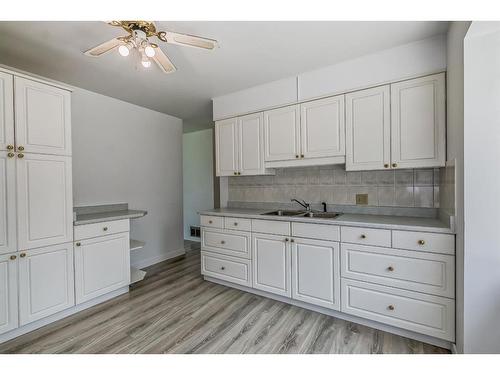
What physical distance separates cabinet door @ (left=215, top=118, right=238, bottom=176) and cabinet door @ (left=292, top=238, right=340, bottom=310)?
1264 mm

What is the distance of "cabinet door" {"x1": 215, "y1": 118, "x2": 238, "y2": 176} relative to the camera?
2.97m

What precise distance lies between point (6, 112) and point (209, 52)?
1.62m

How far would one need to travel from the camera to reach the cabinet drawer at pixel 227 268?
261 centimetres

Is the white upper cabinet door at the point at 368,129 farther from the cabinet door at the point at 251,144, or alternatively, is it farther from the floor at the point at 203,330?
the floor at the point at 203,330

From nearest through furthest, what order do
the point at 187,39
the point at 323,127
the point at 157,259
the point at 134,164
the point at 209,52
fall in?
the point at 187,39 → the point at 209,52 → the point at 323,127 → the point at 134,164 → the point at 157,259

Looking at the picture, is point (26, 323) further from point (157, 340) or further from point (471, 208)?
point (471, 208)

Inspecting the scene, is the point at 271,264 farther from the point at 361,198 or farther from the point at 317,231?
the point at 361,198

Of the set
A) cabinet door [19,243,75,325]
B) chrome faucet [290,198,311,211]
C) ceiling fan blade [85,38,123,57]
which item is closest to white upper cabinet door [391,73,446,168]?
chrome faucet [290,198,311,211]

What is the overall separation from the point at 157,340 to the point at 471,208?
2.28 metres

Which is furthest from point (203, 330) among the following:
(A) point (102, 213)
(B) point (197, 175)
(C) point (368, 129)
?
(B) point (197, 175)

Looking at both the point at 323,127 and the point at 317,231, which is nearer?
the point at 317,231

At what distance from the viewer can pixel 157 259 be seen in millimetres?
3660

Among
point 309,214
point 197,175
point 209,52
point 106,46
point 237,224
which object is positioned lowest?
point 237,224

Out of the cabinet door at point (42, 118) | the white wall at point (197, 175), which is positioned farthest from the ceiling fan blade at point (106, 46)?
the white wall at point (197, 175)
